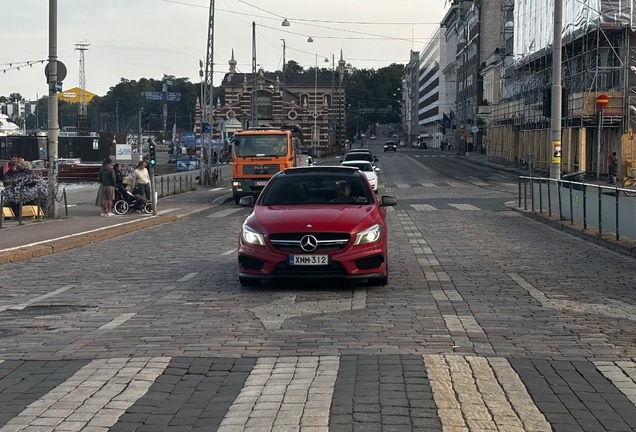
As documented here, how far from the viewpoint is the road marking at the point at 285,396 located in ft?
18.1

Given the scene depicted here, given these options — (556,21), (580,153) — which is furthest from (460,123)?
(556,21)

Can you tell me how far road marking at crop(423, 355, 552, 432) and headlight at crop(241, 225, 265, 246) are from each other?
4146mm

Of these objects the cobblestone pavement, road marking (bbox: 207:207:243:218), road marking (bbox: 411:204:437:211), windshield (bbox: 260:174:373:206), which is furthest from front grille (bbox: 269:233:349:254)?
road marking (bbox: 411:204:437:211)

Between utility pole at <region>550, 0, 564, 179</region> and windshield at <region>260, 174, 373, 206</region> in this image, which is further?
utility pole at <region>550, 0, 564, 179</region>

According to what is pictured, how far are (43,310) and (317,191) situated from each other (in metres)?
4.14

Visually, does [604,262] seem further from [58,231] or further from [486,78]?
[486,78]

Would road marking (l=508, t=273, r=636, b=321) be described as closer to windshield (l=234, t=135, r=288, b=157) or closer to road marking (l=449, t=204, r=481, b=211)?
road marking (l=449, t=204, r=481, b=211)

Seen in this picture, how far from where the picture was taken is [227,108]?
12719 centimetres

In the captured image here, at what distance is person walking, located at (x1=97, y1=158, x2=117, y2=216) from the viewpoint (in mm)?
26969

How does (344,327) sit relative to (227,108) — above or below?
below

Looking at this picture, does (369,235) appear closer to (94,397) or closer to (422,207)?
(94,397)

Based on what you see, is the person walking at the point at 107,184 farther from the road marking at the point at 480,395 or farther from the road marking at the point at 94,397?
the road marking at the point at 480,395

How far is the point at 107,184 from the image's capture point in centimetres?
2697

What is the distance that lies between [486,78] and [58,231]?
85.4 meters
